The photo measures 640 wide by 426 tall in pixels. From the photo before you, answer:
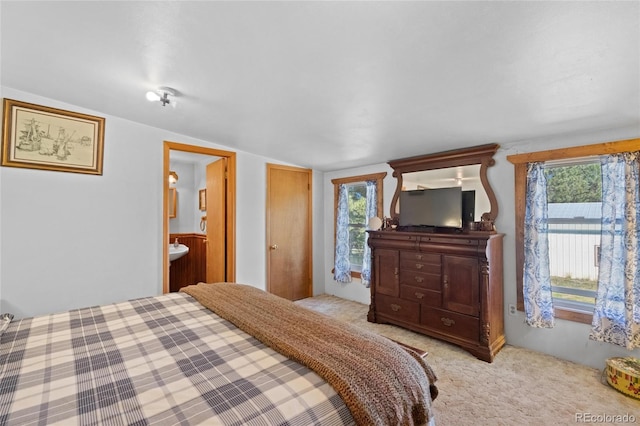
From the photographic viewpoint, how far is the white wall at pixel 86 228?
2.35 m

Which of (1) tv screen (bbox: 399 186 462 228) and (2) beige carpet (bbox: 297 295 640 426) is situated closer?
(2) beige carpet (bbox: 297 295 640 426)

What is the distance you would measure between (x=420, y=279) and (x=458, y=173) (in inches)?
51.2

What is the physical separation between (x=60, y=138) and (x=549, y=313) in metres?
4.89

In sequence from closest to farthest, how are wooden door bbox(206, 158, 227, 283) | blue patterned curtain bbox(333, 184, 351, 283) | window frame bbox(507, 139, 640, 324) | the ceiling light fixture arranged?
the ceiling light fixture < window frame bbox(507, 139, 640, 324) < wooden door bbox(206, 158, 227, 283) < blue patterned curtain bbox(333, 184, 351, 283)

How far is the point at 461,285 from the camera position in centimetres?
276

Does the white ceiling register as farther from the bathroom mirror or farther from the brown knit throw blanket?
the bathroom mirror

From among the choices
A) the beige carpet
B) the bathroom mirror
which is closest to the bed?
the beige carpet

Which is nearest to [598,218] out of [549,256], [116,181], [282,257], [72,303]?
[549,256]

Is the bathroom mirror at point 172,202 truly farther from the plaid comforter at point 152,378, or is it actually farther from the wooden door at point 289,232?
the plaid comforter at point 152,378

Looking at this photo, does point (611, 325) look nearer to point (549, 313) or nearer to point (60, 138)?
point (549, 313)

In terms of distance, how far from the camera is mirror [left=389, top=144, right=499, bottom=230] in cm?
299

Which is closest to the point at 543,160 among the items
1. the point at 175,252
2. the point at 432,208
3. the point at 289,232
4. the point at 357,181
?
the point at 432,208

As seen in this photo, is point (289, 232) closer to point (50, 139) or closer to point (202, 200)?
point (202, 200)

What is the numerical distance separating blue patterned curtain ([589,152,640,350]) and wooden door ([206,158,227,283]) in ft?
12.8
